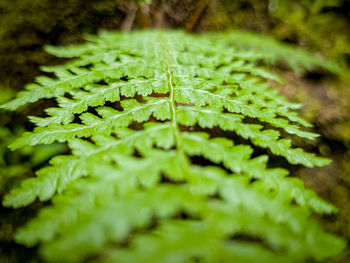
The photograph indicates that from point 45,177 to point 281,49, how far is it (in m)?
2.79

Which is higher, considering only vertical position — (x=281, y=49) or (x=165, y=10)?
(x=165, y=10)

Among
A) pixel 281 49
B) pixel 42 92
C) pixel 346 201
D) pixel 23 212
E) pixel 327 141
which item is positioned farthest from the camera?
pixel 281 49

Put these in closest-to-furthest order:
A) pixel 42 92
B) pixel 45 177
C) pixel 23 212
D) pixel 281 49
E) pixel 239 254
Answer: pixel 239 254, pixel 45 177, pixel 42 92, pixel 23 212, pixel 281 49

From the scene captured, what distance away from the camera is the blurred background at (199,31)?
173cm

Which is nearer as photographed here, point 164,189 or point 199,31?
point 164,189

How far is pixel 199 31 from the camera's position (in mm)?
3389

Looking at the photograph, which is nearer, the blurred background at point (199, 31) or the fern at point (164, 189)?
the fern at point (164, 189)

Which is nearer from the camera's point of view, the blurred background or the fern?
the fern

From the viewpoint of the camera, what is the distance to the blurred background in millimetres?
1733

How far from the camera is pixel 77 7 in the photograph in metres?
2.38

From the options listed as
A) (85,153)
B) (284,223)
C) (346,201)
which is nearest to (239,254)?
(284,223)

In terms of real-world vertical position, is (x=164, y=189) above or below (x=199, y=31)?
below

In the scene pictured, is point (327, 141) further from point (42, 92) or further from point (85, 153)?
point (42, 92)

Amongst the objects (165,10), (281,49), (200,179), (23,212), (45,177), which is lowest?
(23,212)
